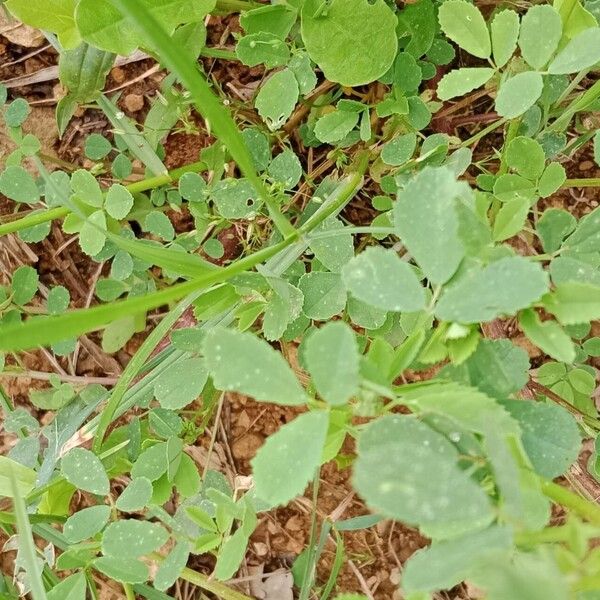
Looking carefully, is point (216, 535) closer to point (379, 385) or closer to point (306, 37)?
point (379, 385)

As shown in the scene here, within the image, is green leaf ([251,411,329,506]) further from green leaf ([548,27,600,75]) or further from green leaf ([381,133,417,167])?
green leaf ([381,133,417,167])

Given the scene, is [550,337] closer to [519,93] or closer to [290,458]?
[290,458]

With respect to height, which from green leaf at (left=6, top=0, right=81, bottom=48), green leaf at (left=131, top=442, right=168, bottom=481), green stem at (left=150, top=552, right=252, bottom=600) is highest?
green leaf at (left=6, top=0, right=81, bottom=48)

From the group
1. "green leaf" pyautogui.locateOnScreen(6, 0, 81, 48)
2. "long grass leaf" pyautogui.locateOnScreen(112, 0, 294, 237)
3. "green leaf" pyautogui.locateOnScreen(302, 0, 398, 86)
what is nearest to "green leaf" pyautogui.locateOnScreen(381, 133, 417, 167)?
"green leaf" pyautogui.locateOnScreen(302, 0, 398, 86)

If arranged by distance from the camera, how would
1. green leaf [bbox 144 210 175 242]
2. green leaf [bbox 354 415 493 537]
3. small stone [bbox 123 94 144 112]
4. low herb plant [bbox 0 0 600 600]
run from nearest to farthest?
green leaf [bbox 354 415 493 537] < low herb plant [bbox 0 0 600 600] < green leaf [bbox 144 210 175 242] < small stone [bbox 123 94 144 112]

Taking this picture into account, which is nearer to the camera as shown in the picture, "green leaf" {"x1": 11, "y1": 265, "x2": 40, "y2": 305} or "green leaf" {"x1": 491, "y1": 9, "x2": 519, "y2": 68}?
"green leaf" {"x1": 491, "y1": 9, "x2": 519, "y2": 68}

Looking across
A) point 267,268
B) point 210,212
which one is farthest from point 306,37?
point 210,212

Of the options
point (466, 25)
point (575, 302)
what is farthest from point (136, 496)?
point (466, 25)

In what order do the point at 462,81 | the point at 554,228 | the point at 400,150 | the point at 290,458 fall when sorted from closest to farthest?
1. the point at 290,458
2. the point at 554,228
3. the point at 462,81
4. the point at 400,150

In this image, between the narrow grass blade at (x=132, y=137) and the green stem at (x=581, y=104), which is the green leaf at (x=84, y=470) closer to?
the narrow grass blade at (x=132, y=137)
